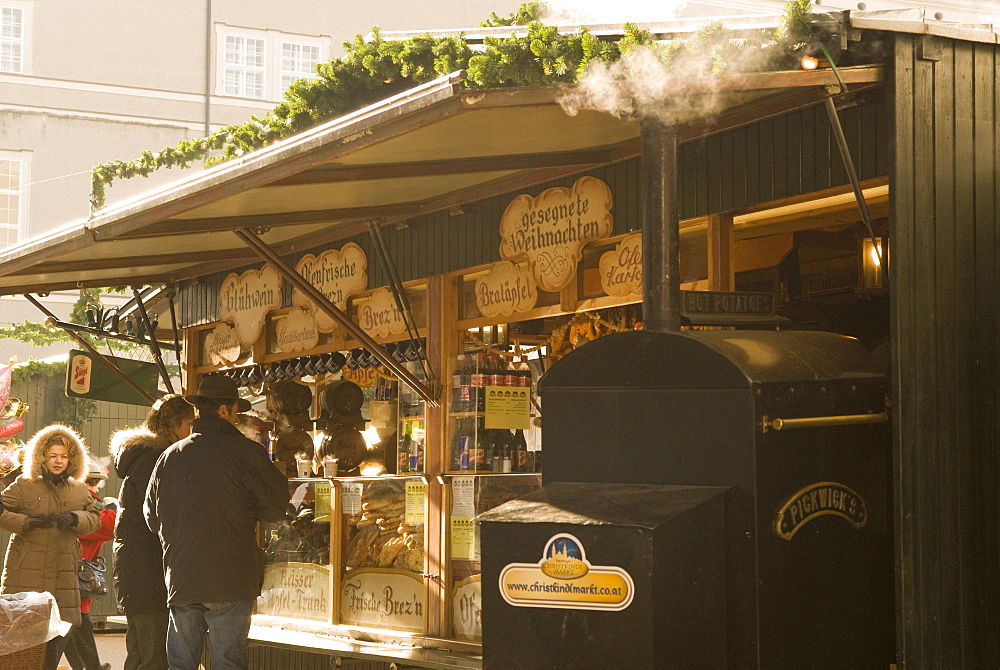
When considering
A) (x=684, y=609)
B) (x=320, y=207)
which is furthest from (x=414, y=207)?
(x=684, y=609)

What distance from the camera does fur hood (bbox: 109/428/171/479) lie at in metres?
7.74

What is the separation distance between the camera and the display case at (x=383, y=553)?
7.86 m

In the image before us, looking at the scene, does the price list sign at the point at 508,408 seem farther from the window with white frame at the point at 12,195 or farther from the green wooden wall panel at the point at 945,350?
the window with white frame at the point at 12,195

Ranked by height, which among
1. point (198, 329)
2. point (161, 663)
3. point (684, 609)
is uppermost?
point (198, 329)

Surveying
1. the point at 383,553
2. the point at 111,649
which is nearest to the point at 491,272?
the point at 383,553

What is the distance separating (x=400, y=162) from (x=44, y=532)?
13.7 feet

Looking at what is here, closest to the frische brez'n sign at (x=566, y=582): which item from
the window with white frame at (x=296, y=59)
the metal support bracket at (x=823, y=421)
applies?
the metal support bracket at (x=823, y=421)

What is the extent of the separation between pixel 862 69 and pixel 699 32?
0.63m

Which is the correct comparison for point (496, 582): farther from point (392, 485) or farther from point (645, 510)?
point (392, 485)

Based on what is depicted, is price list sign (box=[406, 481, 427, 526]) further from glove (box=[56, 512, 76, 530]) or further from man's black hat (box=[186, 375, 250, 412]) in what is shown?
glove (box=[56, 512, 76, 530])

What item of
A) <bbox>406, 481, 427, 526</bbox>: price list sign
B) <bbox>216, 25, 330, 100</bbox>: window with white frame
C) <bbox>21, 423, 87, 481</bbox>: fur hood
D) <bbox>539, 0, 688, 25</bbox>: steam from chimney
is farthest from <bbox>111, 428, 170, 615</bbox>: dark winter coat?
<bbox>216, 25, 330, 100</bbox>: window with white frame

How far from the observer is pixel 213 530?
661 cm

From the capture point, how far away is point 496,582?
167 inches

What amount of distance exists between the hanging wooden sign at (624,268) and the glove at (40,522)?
4.27 metres
